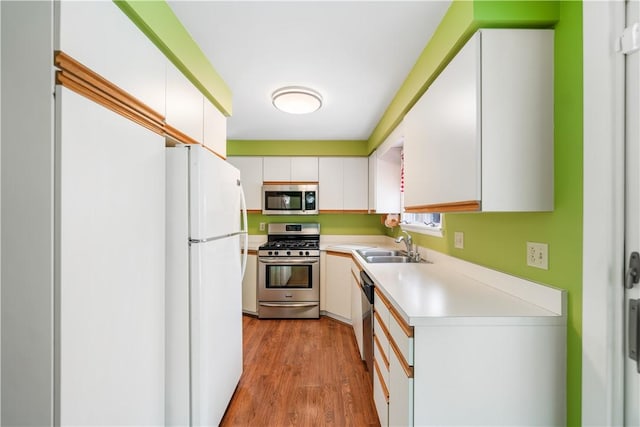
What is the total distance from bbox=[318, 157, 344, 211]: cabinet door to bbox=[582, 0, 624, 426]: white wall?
304cm

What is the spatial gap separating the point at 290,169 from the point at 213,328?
8.94 feet

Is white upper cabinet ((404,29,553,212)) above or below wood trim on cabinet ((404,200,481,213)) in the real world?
above

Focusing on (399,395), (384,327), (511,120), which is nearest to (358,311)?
(384,327)

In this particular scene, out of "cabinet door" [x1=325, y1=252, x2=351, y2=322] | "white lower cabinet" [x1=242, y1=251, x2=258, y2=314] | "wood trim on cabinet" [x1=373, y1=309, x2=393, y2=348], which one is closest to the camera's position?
"wood trim on cabinet" [x1=373, y1=309, x2=393, y2=348]

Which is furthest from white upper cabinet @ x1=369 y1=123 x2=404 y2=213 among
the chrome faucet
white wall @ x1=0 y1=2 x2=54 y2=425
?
white wall @ x1=0 y1=2 x2=54 y2=425

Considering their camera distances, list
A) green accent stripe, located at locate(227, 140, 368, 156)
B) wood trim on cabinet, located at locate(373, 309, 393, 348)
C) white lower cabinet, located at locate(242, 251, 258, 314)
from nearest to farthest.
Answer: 1. wood trim on cabinet, located at locate(373, 309, 393, 348)
2. white lower cabinet, located at locate(242, 251, 258, 314)
3. green accent stripe, located at locate(227, 140, 368, 156)

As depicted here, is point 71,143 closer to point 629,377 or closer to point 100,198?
point 100,198

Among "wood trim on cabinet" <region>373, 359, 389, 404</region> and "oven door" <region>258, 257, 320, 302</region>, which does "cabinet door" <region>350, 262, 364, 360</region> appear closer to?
"wood trim on cabinet" <region>373, 359, 389, 404</region>

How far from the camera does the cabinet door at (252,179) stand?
3.96m

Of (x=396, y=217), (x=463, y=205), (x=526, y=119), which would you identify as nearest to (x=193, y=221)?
(x=463, y=205)

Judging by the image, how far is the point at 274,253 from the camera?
3.59 meters

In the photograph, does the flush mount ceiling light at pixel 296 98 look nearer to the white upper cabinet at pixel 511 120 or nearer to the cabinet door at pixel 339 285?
the white upper cabinet at pixel 511 120

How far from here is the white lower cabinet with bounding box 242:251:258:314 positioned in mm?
3697

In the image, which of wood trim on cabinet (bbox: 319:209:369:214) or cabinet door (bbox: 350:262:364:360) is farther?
wood trim on cabinet (bbox: 319:209:369:214)
